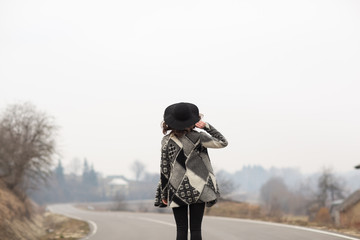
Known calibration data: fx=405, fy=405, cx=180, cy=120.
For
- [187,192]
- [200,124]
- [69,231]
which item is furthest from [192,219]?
[69,231]

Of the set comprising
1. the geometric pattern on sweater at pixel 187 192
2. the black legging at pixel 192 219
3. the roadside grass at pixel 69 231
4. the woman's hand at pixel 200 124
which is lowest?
the roadside grass at pixel 69 231

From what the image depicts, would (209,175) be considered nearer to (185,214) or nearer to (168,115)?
(185,214)

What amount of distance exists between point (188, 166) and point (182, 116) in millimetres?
513

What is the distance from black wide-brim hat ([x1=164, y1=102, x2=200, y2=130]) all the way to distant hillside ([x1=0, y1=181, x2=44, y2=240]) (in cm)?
1339

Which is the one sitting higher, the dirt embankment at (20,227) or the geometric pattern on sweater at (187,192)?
the geometric pattern on sweater at (187,192)

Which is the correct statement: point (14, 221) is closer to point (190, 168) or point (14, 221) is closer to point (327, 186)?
point (190, 168)

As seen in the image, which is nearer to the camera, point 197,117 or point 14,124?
point 197,117

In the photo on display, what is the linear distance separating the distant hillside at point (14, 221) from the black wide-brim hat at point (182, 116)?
13.4 m

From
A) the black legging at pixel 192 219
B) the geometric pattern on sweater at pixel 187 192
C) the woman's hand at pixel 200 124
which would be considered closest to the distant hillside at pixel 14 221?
the black legging at pixel 192 219

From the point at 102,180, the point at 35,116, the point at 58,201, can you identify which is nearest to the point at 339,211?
the point at 35,116

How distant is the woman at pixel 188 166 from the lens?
4051mm

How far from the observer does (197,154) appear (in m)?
4.16

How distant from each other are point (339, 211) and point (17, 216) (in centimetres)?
4563

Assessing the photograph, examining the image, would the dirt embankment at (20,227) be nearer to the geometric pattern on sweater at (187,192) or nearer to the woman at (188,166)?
the woman at (188,166)
